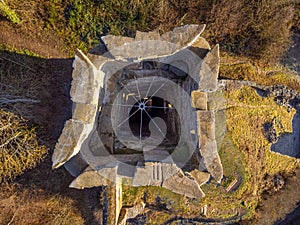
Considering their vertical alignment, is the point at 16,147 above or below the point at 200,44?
below

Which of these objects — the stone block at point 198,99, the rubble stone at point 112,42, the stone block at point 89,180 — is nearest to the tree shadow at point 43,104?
the stone block at point 89,180

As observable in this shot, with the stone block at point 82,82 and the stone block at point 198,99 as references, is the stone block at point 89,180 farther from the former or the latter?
the stone block at point 198,99

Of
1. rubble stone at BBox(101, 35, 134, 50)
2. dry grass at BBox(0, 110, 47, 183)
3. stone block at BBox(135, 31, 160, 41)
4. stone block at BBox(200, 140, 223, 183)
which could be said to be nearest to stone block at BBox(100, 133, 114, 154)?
rubble stone at BBox(101, 35, 134, 50)

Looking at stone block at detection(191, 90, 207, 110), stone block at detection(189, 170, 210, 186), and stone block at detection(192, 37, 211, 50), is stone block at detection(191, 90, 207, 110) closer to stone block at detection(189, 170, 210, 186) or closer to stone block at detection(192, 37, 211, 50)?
stone block at detection(192, 37, 211, 50)

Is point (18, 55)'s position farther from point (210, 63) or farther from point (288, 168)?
point (288, 168)

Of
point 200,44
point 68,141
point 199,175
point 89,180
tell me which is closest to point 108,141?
point 89,180

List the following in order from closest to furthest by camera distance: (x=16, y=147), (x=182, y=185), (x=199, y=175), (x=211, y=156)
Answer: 1. (x=211, y=156)
2. (x=182, y=185)
3. (x=199, y=175)
4. (x=16, y=147)

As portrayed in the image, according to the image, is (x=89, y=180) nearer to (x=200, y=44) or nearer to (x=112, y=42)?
(x=112, y=42)

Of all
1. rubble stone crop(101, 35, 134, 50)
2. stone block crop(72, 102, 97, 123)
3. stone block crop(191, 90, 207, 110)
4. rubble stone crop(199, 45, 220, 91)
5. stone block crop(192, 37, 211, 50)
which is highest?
stone block crop(192, 37, 211, 50)
